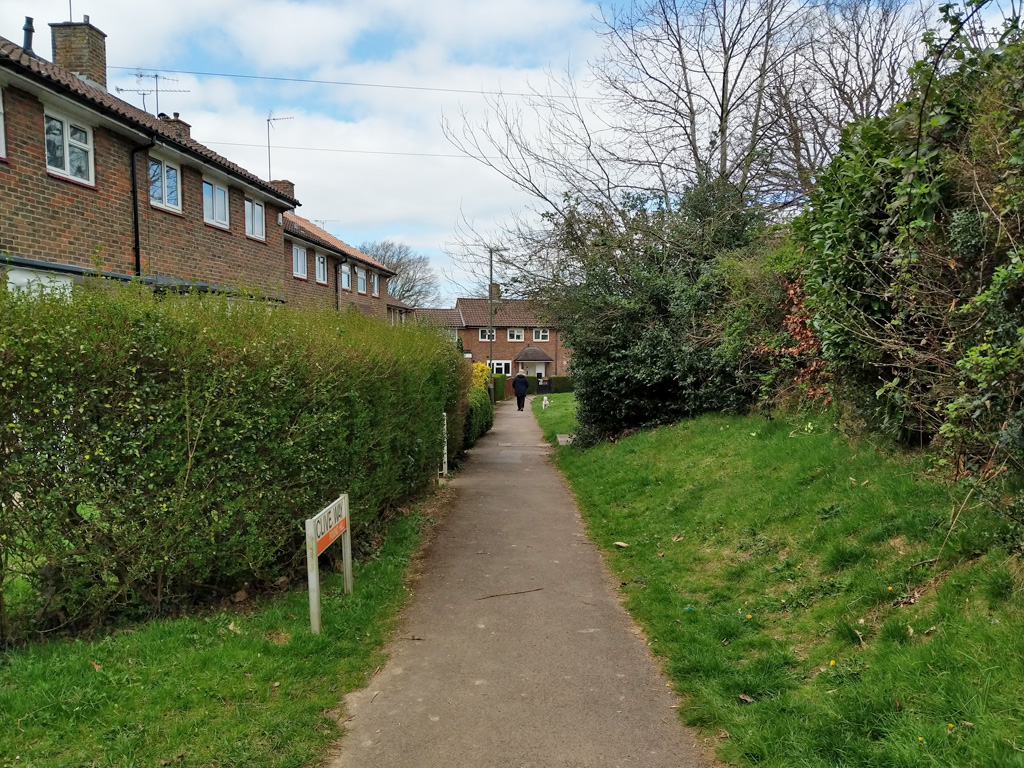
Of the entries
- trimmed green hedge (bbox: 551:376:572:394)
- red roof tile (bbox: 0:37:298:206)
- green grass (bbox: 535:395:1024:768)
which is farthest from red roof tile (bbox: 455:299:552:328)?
green grass (bbox: 535:395:1024:768)

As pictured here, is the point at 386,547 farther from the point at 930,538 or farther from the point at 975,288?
the point at 975,288

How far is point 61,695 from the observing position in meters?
3.32

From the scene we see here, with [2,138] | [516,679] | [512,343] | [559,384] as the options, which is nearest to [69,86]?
[2,138]

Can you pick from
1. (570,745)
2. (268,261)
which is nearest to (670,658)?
(570,745)

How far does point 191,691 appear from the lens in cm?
347

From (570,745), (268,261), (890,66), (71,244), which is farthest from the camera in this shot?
(268,261)

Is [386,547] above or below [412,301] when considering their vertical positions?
below

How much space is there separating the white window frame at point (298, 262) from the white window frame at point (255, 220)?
3.90 m

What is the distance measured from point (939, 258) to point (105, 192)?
13.8 meters

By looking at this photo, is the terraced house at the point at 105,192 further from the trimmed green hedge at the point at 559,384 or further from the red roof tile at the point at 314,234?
the trimmed green hedge at the point at 559,384

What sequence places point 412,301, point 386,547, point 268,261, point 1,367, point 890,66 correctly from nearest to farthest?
point 1,367 < point 386,547 < point 890,66 < point 268,261 < point 412,301

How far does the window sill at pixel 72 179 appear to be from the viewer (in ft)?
36.4

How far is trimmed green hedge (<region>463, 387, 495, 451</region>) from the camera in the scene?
16.5 metres

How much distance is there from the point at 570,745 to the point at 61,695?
2.65 m
